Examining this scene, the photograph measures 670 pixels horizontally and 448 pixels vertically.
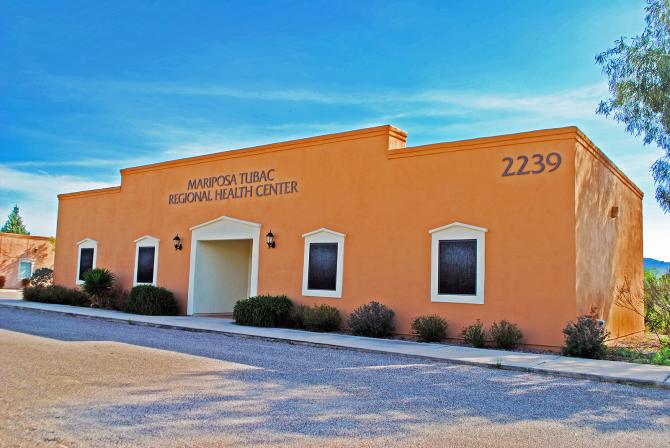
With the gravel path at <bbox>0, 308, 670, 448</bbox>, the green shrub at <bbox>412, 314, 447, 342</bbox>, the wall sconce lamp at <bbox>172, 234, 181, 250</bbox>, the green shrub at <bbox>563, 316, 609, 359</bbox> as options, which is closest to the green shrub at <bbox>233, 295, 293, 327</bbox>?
the green shrub at <bbox>412, 314, 447, 342</bbox>

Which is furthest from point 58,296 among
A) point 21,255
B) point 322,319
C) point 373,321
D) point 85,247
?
point 21,255

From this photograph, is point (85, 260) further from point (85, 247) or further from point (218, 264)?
point (218, 264)

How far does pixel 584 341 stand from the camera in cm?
1156

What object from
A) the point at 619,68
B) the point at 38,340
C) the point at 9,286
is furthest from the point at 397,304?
the point at 9,286

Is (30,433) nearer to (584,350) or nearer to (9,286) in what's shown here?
(584,350)

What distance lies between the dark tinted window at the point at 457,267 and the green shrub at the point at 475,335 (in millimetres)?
855

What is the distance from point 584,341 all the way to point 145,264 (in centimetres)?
1527

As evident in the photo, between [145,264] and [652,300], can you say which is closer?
[652,300]

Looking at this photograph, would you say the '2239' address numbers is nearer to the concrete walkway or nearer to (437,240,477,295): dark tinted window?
(437,240,477,295): dark tinted window

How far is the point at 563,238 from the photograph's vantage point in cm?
1269

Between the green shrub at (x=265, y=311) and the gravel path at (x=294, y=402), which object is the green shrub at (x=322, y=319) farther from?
the gravel path at (x=294, y=402)

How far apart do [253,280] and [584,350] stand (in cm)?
977

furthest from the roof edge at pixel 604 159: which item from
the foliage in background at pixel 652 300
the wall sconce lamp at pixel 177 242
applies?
the wall sconce lamp at pixel 177 242

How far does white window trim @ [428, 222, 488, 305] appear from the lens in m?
13.6
